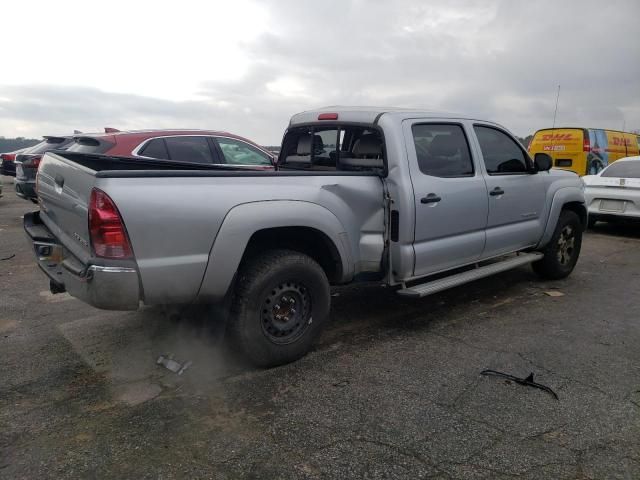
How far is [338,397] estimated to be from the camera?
10.1 feet

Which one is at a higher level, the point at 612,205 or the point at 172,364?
the point at 612,205

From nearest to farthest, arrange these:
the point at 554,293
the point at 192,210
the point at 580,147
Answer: the point at 192,210, the point at 554,293, the point at 580,147

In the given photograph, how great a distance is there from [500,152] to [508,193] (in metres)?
0.45

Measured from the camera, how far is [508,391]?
10.4ft

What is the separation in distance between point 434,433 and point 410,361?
94 cm

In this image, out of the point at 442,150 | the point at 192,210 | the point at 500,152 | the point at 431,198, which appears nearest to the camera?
the point at 192,210

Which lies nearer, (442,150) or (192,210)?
(192,210)

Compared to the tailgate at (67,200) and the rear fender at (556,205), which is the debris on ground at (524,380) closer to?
the rear fender at (556,205)

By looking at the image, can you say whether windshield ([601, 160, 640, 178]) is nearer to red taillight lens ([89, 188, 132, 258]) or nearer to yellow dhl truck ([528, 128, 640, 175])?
yellow dhl truck ([528, 128, 640, 175])

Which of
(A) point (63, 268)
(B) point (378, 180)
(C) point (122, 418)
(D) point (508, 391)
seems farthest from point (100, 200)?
(D) point (508, 391)

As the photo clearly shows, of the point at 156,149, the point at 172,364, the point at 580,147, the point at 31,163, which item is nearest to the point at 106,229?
the point at 172,364

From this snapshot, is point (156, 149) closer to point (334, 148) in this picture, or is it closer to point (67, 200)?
point (334, 148)

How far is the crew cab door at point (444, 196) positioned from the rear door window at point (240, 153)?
4.04m

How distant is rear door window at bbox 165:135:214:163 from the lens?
23.6ft
